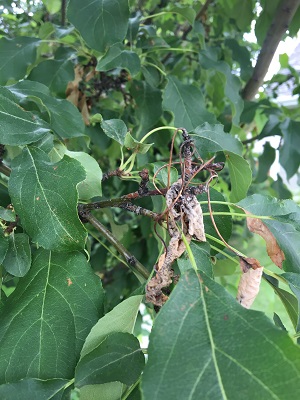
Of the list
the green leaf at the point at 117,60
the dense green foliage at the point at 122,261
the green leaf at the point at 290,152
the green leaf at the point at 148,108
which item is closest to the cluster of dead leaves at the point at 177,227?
the dense green foliage at the point at 122,261

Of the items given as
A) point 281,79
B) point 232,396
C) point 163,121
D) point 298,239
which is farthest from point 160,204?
point 281,79

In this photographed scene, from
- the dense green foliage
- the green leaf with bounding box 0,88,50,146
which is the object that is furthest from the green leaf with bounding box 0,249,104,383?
the green leaf with bounding box 0,88,50,146

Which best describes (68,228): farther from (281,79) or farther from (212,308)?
(281,79)

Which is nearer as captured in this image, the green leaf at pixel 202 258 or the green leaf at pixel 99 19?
A: the green leaf at pixel 202 258

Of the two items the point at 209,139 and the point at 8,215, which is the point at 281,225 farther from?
the point at 8,215

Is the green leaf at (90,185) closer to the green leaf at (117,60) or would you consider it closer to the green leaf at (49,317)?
the green leaf at (49,317)
